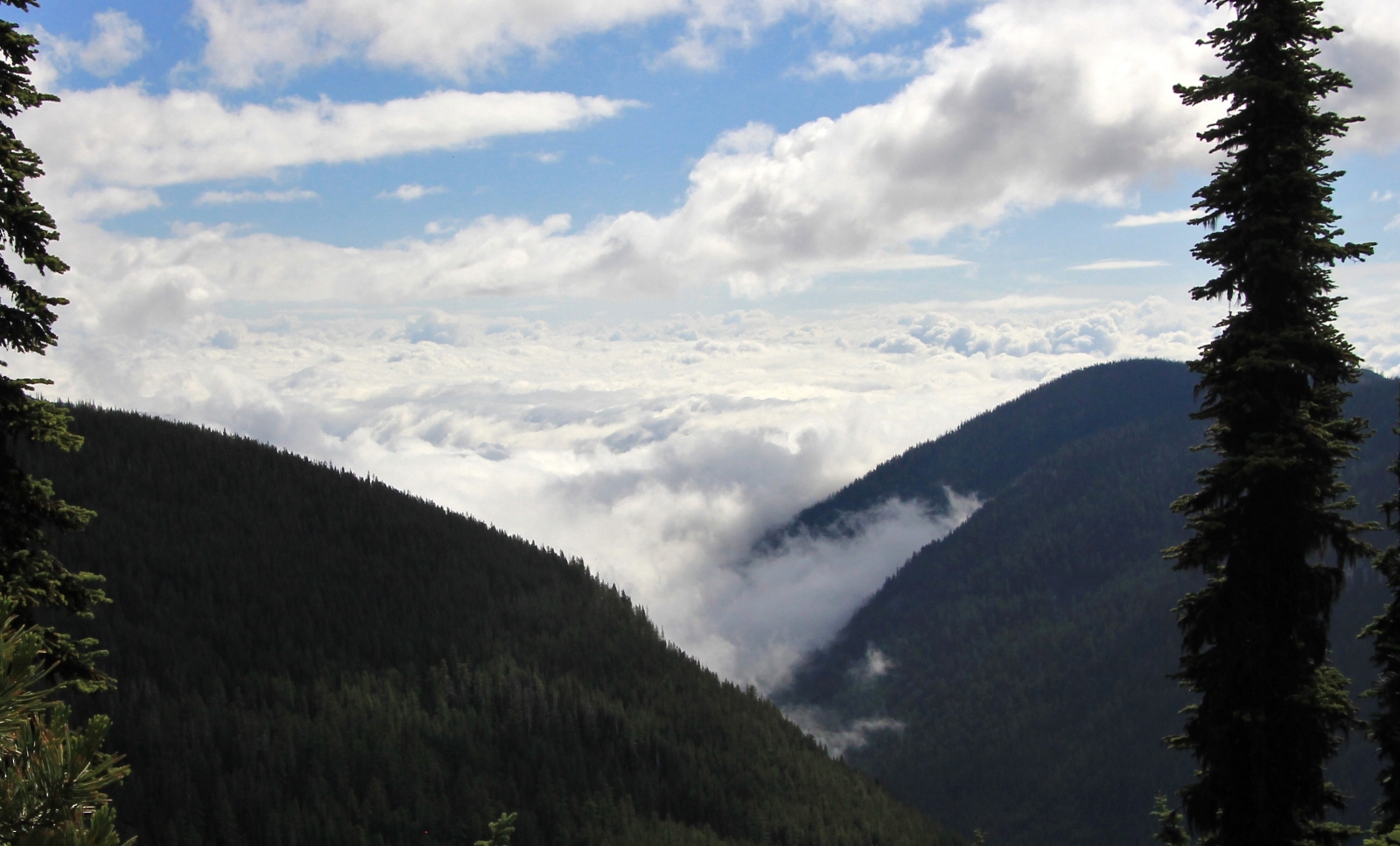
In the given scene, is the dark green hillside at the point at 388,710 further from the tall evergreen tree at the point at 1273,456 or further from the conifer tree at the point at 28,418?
the tall evergreen tree at the point at 1273,456

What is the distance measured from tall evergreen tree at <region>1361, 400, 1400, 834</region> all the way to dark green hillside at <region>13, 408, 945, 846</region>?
122285 mm

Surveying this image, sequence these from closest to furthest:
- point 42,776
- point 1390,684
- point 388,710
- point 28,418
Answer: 1. point 42,776
2. point 28,418
3. point 1390,684
4. point 388,710

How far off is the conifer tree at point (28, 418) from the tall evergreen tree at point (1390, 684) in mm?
30252

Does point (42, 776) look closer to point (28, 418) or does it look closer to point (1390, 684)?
point (28, 418)

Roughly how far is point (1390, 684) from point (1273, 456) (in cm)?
1082

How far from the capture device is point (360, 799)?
133 meters

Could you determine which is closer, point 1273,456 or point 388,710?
point 1273,456

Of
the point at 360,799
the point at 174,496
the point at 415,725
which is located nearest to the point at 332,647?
the point at 415,725

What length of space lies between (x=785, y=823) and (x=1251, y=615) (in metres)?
143

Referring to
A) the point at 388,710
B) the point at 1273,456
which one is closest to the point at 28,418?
the point at 1273,456

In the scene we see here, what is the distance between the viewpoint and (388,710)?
154875 millimetres

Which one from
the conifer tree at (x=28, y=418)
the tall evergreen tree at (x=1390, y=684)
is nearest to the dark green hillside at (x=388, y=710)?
the conifer tree at (x=28, y=418)

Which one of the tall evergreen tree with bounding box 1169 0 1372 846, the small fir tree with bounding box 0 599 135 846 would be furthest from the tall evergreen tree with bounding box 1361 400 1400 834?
the small fir tree with bounding box 0 599 135 846

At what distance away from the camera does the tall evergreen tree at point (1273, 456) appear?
20938mm
